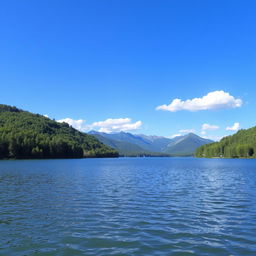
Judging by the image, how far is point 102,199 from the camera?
3772 cm

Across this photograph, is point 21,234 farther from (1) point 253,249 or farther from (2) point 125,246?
(1) point 253,249

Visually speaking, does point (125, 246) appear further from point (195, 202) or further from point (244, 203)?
point (244, 203)

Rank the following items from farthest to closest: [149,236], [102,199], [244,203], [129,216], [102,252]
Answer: [102,199], [244,203], [129,216], [149,236], [102,252]

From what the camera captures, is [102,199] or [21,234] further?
[102,199]

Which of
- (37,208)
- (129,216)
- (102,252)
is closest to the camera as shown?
(102,252)

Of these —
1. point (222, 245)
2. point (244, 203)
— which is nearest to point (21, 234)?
point (222, 245)

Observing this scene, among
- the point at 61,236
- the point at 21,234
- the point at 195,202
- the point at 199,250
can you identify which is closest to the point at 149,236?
the point at 199,250

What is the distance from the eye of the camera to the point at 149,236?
829 inches

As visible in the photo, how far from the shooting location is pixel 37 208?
31891mm

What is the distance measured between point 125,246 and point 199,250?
4.92 meters

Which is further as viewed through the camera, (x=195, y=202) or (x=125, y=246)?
(x=195, y=202)

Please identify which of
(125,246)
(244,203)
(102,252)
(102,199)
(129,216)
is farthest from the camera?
(102,199)

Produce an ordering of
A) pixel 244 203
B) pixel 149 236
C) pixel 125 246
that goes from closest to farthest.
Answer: pixel 125 246, pixel 149 236, pixel 244 203

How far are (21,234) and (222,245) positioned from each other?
15.2 metres
